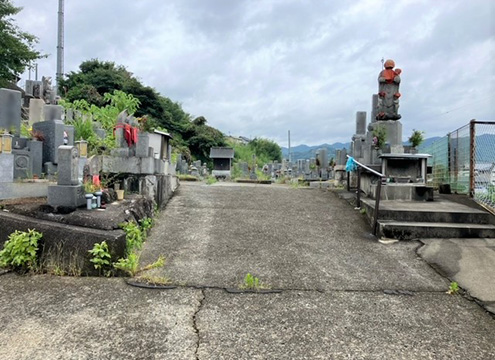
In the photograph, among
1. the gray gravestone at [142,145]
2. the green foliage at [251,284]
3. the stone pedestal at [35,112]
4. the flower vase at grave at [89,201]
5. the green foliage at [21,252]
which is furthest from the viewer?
the stone pedestal at [35,112]

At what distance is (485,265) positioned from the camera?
4.07 metres

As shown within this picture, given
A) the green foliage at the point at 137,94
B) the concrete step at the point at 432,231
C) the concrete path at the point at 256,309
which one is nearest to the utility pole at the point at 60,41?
the green foliage at the point at 137,94

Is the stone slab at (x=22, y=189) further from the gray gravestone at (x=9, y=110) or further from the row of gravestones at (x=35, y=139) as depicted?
the gray gravestone at (x=9, y=110)

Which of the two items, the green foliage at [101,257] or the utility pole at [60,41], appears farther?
the utility pole at [60,41]

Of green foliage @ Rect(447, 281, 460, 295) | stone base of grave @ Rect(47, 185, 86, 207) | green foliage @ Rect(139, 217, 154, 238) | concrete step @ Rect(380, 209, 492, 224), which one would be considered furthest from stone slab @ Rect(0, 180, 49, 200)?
green foliage @ Rect(447, 281, 460, 295)

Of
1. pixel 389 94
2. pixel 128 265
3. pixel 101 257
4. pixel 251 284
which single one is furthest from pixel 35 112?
pixel 389 94

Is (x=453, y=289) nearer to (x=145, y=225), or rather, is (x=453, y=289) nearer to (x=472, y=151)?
(x=145, y=225)

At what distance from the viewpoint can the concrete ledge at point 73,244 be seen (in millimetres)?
3600

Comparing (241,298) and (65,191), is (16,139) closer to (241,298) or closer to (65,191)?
(65,191)

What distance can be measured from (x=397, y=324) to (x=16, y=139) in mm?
6129

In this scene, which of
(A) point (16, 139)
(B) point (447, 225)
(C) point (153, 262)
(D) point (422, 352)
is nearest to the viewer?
(D) point (422, 352)

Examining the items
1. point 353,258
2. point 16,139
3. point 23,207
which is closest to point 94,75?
point 16,139

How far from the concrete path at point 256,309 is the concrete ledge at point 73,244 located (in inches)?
8.6

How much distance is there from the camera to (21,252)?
144 inches
